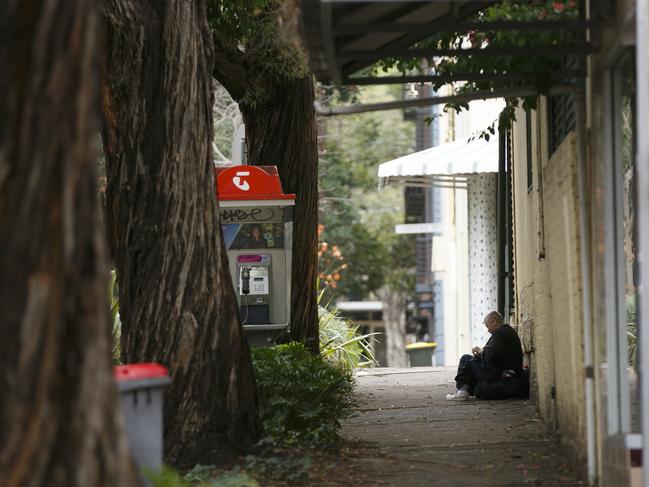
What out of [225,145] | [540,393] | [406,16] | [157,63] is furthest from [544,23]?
[225,145]

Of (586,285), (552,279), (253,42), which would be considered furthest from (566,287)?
(253,42)

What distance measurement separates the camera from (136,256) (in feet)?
29.4

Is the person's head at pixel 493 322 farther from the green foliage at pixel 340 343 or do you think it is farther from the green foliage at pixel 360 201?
the green foliage at pixel 360 201

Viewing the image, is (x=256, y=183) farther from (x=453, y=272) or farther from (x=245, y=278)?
(x=453, y=272)

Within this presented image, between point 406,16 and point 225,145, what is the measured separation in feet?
58.6

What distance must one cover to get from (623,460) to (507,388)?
6615 mm

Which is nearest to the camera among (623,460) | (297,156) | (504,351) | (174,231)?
(623,460)

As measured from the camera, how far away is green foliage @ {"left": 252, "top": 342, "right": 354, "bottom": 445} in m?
9.49

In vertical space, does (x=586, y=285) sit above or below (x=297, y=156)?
below

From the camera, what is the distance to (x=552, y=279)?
9586 mm

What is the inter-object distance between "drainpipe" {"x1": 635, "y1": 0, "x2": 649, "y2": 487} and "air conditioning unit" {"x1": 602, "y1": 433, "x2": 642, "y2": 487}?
0.35 meters

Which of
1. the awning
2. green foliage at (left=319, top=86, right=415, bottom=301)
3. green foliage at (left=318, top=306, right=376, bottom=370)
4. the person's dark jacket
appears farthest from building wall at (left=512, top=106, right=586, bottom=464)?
green foliage at (left=319, top=86, right=415, bottom=301)

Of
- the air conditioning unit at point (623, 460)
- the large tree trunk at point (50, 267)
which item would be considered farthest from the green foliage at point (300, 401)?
the large tree trunk at point (50, 267)

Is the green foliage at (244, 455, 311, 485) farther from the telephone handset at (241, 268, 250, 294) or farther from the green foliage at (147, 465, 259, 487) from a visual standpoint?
the telephone handset at (241, 268, 250, 294)
